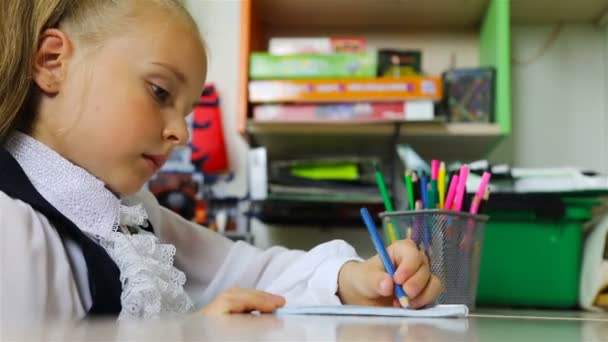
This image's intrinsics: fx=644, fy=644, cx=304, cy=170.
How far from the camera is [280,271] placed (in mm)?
883

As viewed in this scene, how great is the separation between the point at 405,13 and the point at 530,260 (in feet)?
2.10

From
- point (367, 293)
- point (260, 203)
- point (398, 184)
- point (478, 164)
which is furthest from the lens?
point (398, 184)

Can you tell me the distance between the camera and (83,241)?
661mm

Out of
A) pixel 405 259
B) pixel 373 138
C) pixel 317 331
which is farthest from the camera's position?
pixel 373 138

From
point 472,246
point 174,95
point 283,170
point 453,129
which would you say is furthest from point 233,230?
point 174,95

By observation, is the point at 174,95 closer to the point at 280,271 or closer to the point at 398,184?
the point at 280,271

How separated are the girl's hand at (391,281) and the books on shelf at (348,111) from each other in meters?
0.57

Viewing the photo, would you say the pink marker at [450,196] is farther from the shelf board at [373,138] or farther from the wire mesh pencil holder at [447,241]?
the shelf board at [373,138]

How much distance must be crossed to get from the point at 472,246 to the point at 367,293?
35 centimetres

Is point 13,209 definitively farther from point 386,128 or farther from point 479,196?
point 386,128

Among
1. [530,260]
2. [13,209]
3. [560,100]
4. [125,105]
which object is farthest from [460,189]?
[560,100]

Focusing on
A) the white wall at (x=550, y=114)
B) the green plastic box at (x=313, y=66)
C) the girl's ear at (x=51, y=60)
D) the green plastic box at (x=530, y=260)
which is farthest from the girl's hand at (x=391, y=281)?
the white wall at (x=550, y=114)

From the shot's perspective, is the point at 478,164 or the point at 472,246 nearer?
the point at 472,246

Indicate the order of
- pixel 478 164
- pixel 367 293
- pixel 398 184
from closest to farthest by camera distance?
pixel 367 293 < pixel 478 164 < pixel 398 184
